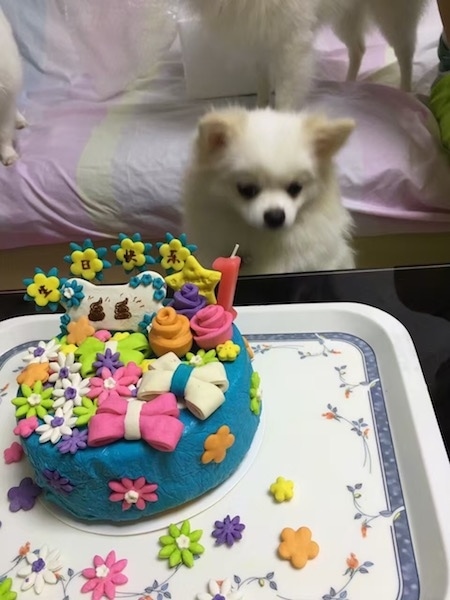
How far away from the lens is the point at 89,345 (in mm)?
667

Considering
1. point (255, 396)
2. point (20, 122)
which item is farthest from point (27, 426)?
point (20, 122)

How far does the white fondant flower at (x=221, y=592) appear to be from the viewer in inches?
22.5

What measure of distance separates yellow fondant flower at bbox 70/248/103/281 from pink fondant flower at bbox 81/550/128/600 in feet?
0.93

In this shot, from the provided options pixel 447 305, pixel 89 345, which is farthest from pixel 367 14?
pixel 89 345

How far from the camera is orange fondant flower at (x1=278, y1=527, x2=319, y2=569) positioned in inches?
23.5

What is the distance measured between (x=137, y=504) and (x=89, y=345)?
0.17m

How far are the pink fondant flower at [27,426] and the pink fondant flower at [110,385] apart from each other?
0.05 metres

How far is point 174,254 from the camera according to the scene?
0.69m

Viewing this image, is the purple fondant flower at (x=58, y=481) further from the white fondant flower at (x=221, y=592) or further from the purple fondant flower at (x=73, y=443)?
the white fondant flower at (x=221, y=592)

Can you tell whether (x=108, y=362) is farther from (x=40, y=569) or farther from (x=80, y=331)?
(x=40, y=569)

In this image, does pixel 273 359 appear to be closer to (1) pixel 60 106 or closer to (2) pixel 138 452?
(2) pixel 138 452

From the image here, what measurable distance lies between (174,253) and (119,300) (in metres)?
0.08

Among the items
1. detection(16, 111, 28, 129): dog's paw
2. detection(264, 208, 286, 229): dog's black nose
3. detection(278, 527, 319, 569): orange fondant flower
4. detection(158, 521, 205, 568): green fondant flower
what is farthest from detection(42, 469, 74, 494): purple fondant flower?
detection(16, 111, 28, 129): dog's paw

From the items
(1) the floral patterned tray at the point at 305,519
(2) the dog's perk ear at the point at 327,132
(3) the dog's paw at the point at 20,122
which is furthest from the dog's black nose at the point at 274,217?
(3) the dog's paw at the point at 20,122
